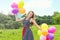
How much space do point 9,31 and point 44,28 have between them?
4.18m

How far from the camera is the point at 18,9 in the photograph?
4.27 metres

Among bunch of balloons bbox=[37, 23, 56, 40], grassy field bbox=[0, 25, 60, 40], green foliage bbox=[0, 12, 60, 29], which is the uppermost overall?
bunch of balloons bbox=[37, 23, 56, 40]

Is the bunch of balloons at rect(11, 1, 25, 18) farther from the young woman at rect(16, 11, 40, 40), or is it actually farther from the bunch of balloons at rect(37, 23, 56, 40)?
the bunch of balloons at rect(37, 23, 56, 40)

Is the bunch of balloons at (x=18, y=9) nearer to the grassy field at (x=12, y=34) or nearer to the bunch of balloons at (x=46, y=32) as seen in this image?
the bunch of balloons at (x=46, y=32)

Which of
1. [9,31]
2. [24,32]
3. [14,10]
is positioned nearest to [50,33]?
[24,32]

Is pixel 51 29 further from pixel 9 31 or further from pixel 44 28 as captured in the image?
pixel 9 31

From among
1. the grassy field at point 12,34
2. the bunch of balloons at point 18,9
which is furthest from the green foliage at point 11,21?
the bunch of balloons at point 18,9

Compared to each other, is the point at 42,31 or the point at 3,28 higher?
the point at 42,31

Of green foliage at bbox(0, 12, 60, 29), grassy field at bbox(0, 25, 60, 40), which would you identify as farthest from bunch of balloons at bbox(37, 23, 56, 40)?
green foliage at bbox(0, 12, 60, 29)

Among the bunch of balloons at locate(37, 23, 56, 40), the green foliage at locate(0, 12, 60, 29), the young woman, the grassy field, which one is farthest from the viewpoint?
the green foliage at locate(0, 12, 60, 29)

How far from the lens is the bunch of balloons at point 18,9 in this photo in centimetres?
422

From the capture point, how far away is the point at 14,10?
165 inches

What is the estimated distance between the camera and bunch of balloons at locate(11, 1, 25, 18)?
166 inches

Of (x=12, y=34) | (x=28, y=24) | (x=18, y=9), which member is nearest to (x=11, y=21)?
(x=12, y=34)
